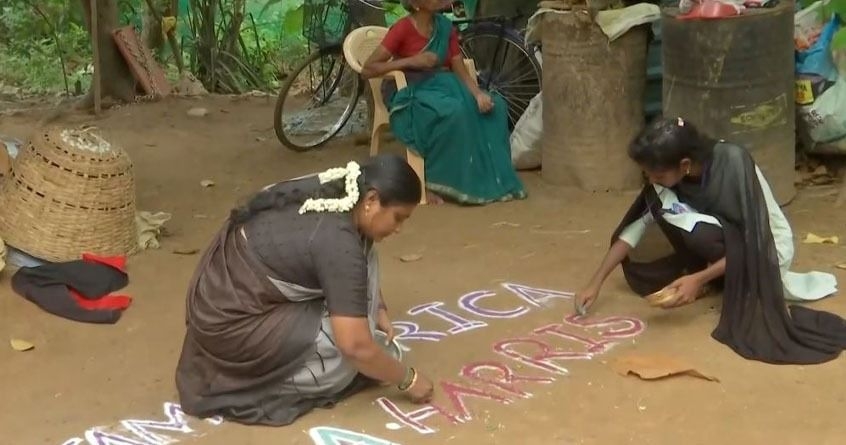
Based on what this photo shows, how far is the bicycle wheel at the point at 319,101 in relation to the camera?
6910mm

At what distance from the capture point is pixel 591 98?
5625 mm

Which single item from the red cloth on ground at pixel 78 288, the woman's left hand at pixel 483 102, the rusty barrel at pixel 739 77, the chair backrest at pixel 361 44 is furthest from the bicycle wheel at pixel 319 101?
the rusty barrel at pixel 739 77

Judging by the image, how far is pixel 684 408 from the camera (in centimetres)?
328

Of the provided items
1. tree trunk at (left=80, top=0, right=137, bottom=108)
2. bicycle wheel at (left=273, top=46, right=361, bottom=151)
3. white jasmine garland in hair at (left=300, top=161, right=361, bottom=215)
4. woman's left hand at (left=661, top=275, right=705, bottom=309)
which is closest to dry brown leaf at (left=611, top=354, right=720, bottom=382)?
woman's left hand at (left=661, top=275, right=705, bottom=309)

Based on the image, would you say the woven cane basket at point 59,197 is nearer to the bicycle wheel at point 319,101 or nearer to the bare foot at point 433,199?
the bare foot at point 433,199

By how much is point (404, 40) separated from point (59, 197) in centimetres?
185

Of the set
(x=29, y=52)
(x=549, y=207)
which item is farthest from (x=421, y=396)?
(x=29, y=52)

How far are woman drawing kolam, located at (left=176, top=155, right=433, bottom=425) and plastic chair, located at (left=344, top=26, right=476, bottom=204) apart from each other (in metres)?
2.27

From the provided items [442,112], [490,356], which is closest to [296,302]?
[490,356]

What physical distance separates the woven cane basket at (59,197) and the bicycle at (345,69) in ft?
6.83

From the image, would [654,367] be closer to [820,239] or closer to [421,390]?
[421,390]

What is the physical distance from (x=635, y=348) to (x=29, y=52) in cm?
858

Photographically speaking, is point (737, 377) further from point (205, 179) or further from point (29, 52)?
point (29, 52)

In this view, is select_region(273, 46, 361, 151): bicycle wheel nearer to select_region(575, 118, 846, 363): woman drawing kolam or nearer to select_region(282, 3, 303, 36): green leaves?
select_region(282, 3, 303, 36): green leaves
